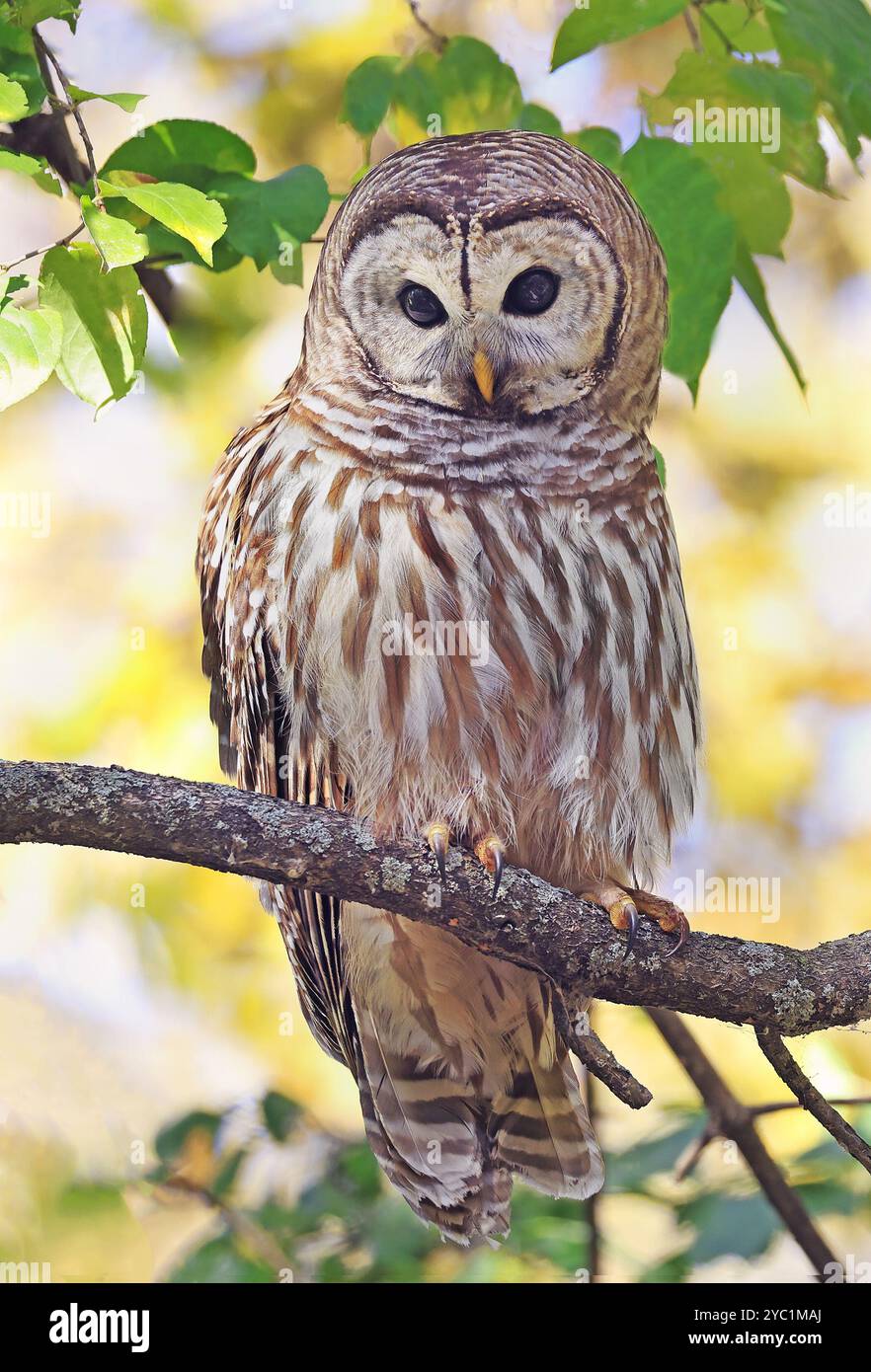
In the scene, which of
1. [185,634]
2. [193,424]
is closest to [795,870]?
[185,634]

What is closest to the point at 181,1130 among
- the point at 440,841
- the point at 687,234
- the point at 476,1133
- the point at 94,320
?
the point at 476,1133

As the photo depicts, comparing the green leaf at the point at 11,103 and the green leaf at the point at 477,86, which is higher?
the green leaf at the point at 477,86

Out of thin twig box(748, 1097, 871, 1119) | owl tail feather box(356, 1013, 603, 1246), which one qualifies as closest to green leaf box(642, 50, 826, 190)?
thin twig box(748, 1097, 871, 1119)

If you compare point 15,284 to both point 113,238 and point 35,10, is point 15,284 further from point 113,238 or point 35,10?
point 35,10

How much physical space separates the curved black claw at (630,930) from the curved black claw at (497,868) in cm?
22

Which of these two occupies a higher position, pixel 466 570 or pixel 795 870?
pixel 466 570

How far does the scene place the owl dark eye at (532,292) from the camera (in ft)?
7.65

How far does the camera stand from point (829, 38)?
1.91 metres

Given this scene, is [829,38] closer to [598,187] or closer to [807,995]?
[598,187]

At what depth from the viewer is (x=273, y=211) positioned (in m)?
2.04

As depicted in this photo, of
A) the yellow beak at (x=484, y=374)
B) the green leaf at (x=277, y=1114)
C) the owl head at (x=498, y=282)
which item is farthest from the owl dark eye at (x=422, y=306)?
the green leaf at (x=277, y=1114)

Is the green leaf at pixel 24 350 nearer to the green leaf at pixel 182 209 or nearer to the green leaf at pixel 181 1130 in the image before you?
the green leaf at pixel 182 209

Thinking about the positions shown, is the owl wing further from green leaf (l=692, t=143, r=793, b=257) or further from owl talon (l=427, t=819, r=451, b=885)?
green leaf (l=692, t=143, r=793, b=257)
